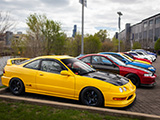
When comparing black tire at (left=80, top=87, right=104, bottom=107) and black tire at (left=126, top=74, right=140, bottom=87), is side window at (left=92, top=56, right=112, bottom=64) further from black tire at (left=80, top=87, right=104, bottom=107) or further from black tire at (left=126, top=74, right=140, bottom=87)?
black tire at (left=80, top=87, right=104, bottom=107)

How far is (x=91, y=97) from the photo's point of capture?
477 centimetres

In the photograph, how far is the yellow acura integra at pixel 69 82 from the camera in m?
4.60

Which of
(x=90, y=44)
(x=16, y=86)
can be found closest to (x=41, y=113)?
(x=16, y=86)

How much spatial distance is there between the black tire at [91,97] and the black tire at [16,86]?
2225mm

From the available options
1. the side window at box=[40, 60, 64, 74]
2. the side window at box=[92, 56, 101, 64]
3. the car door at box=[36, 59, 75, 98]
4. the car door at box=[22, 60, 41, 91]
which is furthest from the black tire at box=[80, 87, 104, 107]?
the side window at box=[92, 56, 101, 64]

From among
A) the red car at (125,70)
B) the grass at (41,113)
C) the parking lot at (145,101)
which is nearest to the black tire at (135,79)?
the red car at (125,70)

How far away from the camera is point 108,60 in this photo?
26.4 feet

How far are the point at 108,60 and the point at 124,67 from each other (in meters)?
0.81

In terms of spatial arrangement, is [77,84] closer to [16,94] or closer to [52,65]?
[52,65]

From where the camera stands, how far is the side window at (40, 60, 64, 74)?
537cm

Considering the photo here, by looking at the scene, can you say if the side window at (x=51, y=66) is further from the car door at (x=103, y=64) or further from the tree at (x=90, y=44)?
the tree at (x=90, y=44)

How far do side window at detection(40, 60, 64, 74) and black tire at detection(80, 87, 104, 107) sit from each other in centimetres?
112

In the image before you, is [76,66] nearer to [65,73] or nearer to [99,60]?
[65,73]

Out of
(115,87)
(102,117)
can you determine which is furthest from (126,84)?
(102,117)
